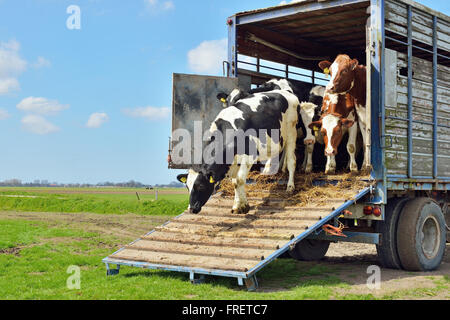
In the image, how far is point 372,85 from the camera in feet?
29.5

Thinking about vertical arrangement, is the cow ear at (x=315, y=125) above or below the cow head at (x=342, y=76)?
below

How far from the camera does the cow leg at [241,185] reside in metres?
8.95

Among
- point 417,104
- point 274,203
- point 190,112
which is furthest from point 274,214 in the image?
point 417,104

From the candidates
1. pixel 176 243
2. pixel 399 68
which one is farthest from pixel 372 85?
pixel 176 243

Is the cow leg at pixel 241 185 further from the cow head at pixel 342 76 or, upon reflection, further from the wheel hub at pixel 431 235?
the wheel hub at pixel 431 235

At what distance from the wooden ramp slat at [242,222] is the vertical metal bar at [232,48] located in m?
3.67

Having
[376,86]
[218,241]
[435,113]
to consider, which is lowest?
[218,241]

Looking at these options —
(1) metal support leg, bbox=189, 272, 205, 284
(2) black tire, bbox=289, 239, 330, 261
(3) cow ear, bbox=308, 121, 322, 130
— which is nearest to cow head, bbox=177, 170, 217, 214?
(1) metal support leg, bbox=189, 272, 205, 284

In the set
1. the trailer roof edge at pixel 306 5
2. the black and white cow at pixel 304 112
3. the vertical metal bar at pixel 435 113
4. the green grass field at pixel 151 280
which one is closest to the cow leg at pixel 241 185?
the green grass field at pixel 151 280

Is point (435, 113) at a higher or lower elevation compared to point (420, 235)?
higher

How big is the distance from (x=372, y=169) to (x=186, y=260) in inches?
140

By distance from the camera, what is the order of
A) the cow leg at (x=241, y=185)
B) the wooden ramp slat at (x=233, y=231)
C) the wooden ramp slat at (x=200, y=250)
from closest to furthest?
the wooden ramp slat at (x=200, y=250) < the wooden ramp slat at (x=233, y=231) < the cow leg at (x=241, y=185)

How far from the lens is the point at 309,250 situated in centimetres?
1145

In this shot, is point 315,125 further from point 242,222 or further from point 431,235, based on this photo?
point 431,235
